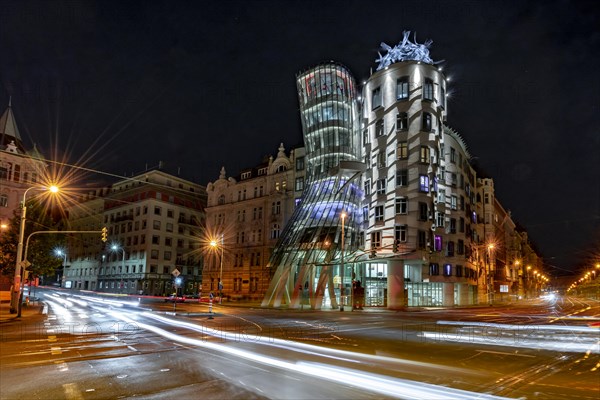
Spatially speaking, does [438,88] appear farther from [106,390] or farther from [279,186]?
[106,390]

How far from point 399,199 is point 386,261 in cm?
682

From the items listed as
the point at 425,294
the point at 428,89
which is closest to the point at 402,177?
the point at 428,89

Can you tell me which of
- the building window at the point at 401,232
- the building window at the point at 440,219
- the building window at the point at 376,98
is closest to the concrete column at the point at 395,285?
the building window at the point at 401,232

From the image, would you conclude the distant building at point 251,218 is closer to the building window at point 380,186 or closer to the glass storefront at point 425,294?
the building window at point 380,186

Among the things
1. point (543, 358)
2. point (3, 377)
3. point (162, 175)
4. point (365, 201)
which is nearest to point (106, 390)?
point (3, 377)

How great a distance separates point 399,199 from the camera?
157 feet

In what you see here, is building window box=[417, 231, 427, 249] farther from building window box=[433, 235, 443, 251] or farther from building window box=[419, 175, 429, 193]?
building window box=[433, 235, 443, 251]

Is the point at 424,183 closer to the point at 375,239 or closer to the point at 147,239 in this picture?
the point at 375,239

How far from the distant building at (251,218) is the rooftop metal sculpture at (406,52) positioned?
A: 1858cm

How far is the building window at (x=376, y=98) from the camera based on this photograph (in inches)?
2066

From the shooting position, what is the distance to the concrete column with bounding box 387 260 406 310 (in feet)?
151

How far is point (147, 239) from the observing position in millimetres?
83688

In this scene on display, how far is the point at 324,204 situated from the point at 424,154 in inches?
506

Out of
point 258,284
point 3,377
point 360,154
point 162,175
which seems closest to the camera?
point 3,377
